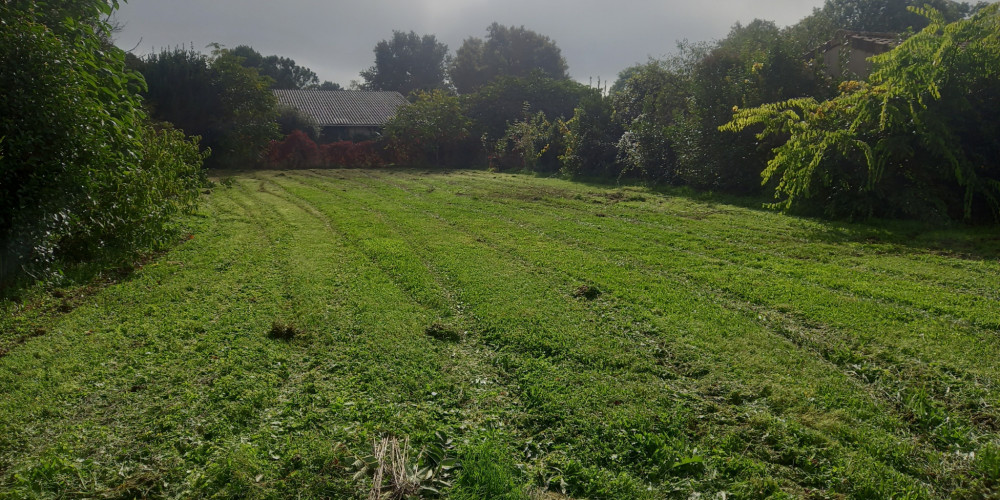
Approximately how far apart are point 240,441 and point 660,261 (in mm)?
5187

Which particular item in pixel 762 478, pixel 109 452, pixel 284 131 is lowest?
pixel 109 452

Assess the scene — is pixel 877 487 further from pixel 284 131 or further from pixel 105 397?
pixel 284 131

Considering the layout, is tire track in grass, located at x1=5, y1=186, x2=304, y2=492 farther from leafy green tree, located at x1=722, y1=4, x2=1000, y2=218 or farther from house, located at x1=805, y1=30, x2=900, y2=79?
house, located at x1=805, y1=30, x2=900, y2=79

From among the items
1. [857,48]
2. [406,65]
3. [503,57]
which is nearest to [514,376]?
[857,48]

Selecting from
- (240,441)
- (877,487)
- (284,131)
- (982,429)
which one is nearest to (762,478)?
(877,487)

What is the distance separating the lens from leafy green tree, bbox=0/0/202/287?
5.17 meters

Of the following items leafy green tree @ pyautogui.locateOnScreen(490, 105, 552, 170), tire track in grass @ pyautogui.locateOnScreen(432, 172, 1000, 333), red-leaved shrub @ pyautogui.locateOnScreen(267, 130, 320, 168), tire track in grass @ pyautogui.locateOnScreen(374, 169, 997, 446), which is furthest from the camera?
red-leaved shrub @ pyautogui.locateOnScreen(267, 130, 320, 168)

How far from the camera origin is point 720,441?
3.01 meters

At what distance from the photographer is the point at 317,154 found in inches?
1008

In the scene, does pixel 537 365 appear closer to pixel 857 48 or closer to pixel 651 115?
pixel 651 115

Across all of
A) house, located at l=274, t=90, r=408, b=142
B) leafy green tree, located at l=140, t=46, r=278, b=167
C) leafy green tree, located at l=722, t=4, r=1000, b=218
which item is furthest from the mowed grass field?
house, located at l=274, t=90, r=408, b=142

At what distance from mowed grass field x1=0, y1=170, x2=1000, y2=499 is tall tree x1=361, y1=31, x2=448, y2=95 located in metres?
62.7

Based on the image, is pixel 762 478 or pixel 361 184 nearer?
pixel 762 478

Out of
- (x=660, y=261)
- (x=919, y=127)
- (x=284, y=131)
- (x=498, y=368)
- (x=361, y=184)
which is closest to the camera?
(x=498, y=368)
